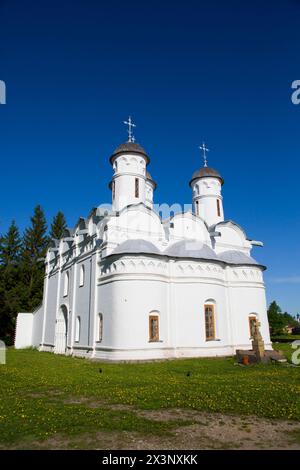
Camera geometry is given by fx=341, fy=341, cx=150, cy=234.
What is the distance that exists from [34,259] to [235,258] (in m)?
25.9

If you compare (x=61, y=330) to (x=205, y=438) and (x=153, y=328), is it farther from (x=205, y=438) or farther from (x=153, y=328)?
(x=205, y=438)

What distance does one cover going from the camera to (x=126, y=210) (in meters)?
19.8

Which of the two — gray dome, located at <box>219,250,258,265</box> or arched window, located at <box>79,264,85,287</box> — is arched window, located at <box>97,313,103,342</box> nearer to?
arched window, located at <box>79,264,85,287</box>

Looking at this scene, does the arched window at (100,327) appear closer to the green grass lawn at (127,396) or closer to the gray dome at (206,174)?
the green grass lawn at (127,396)

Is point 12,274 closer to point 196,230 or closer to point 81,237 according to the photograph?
point 81,237

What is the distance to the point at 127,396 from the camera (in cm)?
845

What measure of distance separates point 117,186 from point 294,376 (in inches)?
625

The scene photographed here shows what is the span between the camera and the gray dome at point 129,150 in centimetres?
2339

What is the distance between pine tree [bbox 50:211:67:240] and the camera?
44531 mm

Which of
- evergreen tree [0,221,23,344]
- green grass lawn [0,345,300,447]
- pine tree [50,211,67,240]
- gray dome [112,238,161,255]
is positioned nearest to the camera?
green grass lawn [0,345,300,447]

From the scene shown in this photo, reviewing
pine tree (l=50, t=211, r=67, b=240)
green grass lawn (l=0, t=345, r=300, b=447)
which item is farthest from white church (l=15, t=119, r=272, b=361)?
pine tree (l=50, t=211, r=67, b=240)

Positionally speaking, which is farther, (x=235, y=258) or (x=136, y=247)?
(x=235, y=258)

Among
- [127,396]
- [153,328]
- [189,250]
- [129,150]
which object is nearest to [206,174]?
[129,150]

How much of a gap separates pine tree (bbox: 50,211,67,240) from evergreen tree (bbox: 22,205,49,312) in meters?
3.04
